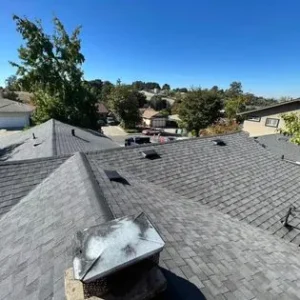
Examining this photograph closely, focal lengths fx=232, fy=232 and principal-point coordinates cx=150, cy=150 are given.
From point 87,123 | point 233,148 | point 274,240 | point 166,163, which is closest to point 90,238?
point 274,240

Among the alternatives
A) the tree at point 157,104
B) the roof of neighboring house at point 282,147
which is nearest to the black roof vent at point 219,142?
the roof of neighboring house at point 282,147

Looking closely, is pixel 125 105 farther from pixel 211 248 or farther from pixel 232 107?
pixel 211 248

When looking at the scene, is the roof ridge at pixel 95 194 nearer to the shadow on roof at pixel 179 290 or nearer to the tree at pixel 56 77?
the shadow on roof at pixel 179 290

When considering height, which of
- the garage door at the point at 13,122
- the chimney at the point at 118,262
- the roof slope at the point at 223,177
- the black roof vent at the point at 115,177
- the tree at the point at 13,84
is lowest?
the garage door at the point at 13,122

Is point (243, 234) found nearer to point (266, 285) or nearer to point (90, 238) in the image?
point (266, 285)

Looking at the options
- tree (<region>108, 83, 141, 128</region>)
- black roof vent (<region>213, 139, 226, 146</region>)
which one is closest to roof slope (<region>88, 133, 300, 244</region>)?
black roof vent (<region>213, 139, 226, 146</region>)
